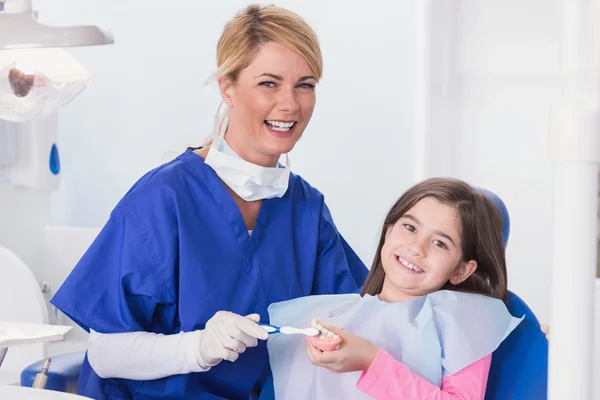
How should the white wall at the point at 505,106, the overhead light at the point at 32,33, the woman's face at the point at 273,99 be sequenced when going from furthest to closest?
the white wall at the point at 505,106
the woman's face at the point at 273,99
the overhead light at the point at 32,33

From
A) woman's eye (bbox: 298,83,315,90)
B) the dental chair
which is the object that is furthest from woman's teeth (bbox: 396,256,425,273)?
woman's eye (bbox: 298,83,315,90)

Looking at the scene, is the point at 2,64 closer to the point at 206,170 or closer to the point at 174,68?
the point at 206,170

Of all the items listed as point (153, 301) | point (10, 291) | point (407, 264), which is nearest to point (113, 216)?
point (153, 301)

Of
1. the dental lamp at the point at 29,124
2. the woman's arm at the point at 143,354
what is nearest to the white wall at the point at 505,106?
the dental lamp at the point at 29,124

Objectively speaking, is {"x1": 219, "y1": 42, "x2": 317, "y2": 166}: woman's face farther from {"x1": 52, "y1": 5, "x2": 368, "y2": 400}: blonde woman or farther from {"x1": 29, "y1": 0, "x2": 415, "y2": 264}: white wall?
{"x1": 29, "y1": 0, "x2": 415, "y2": 264}: white wall

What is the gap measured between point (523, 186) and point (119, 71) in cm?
187

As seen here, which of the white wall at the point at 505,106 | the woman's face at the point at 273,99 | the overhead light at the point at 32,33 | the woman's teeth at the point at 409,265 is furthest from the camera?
the white wall at the point at 505,106

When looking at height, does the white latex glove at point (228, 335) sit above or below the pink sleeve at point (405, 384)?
above

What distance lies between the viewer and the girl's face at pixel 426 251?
1.46 m

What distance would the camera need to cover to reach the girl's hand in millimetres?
1295

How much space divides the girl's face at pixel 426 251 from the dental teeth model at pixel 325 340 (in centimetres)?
22

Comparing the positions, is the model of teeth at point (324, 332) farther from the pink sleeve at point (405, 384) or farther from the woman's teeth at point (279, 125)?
the woman's teeth at point (279, 125)

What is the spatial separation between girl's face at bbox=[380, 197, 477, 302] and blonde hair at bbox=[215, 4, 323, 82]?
0.37 metres

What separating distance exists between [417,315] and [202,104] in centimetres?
258
